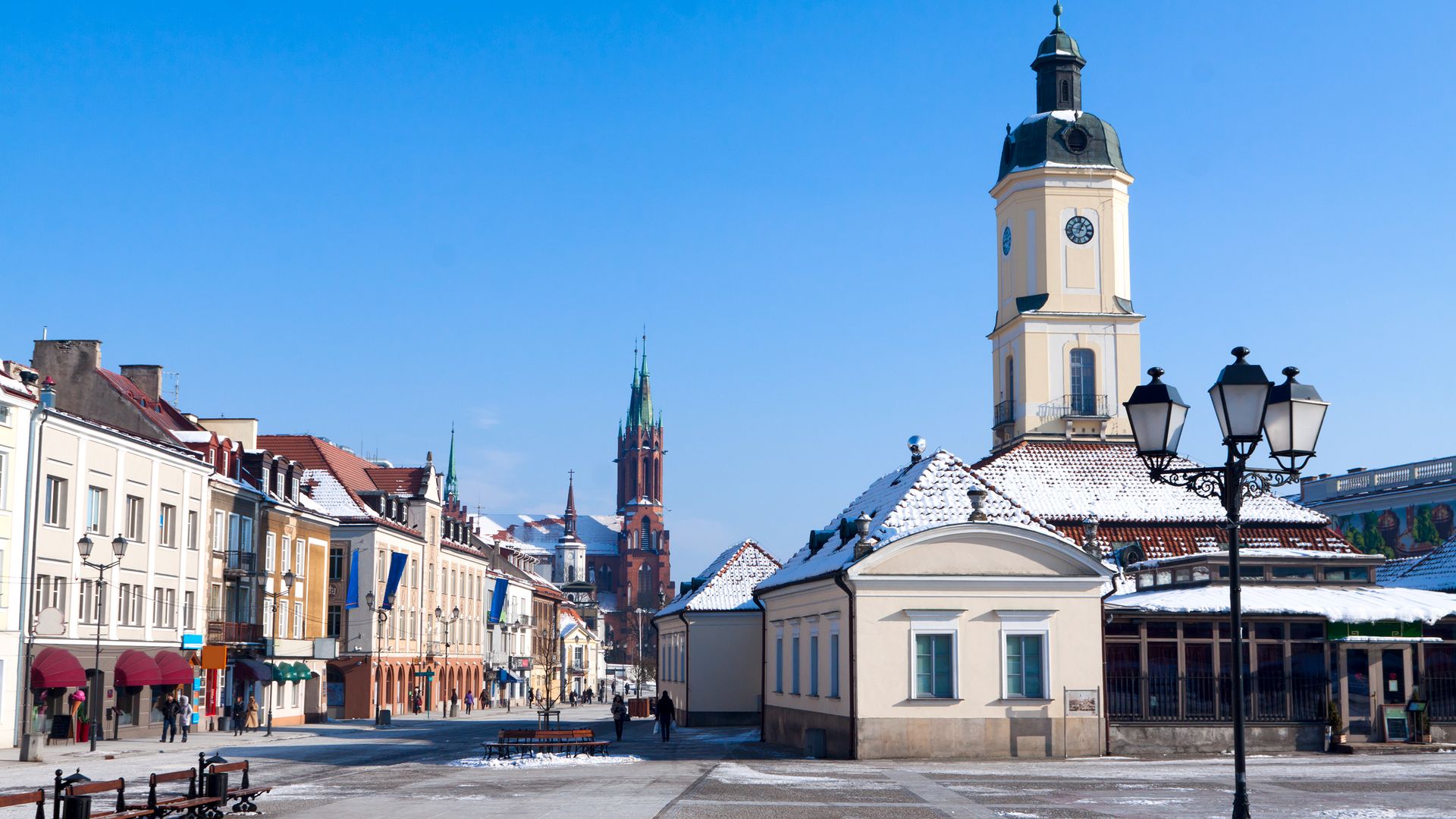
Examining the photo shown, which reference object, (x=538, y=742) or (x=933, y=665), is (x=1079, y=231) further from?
(x=538, y=742)

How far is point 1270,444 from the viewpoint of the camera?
14.2 metres

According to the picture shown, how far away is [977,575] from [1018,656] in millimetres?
2122

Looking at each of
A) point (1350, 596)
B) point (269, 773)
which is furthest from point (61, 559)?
point (1350, 596)

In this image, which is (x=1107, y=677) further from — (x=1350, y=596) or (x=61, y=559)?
(x=61, y=559)

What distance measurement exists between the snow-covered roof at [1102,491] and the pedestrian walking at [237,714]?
2681cm

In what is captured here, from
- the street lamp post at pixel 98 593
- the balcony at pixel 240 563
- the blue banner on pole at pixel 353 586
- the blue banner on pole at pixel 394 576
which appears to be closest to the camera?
the street lamp post at pixel 98 593

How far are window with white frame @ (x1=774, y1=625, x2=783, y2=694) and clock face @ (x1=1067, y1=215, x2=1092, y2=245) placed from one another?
26.8 meters

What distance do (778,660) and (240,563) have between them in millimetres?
22172

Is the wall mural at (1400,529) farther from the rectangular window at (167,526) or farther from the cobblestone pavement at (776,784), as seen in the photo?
the rectangular window at (167,526)

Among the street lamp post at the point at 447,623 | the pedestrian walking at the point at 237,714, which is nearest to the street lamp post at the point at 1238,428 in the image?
the pedestrian walking at the point at 237,714

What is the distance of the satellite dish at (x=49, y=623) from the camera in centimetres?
3894

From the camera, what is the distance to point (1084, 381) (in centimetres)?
6194

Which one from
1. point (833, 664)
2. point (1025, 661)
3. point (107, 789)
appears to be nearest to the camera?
point (107, 789)

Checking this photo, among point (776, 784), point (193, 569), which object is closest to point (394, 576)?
point (193, 569)
